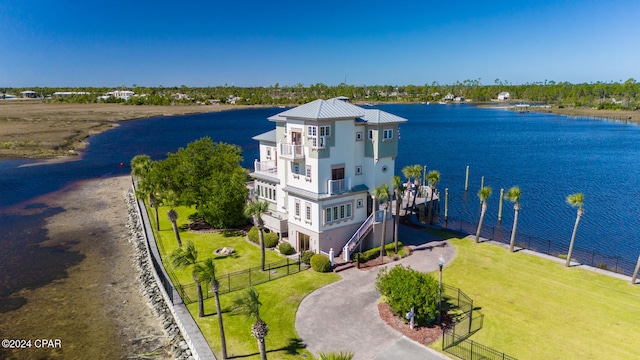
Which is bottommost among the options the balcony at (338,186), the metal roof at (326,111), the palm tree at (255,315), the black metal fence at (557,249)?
the black metal fence at (557,249)

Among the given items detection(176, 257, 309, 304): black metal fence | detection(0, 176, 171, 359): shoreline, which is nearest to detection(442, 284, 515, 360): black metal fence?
detection(176, 257, 309, 304): black metal fence

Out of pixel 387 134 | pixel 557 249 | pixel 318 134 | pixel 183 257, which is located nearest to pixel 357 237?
pixel 387 134

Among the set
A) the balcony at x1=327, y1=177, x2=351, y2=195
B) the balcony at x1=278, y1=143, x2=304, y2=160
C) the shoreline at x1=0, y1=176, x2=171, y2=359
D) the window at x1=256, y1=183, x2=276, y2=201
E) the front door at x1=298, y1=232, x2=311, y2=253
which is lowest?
the shoreline at x1=0, y1=176, x2=171, y2=359

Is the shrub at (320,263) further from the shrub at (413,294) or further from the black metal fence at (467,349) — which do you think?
the black metal fence at (467,349)

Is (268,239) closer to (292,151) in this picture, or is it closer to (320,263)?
(320,263)

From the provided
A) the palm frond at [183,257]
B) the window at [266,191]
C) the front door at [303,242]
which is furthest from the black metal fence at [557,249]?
the palm frond at [183,257]

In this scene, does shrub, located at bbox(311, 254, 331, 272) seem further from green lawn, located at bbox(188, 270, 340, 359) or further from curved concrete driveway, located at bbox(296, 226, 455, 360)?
curved concrete driveway, located at bbox(296, 226, 455, 360)
